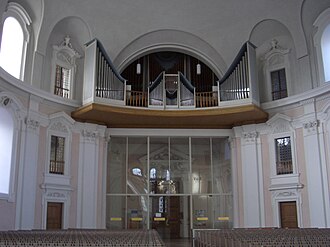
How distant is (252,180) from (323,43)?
6225mm

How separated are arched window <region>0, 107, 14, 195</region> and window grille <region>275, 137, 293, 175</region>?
10.4m

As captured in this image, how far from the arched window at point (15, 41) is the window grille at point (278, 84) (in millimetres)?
10407

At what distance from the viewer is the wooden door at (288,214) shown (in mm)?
16578

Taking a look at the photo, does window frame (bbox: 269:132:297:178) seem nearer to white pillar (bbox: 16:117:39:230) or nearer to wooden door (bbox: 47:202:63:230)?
wooden door (bbox: 47:202:63:230)

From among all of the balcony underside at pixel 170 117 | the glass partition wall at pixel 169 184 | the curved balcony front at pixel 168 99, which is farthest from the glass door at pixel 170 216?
the curved balcony front at pixel 168 99

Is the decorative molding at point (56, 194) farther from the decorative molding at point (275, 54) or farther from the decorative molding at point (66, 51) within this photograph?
the decorative molding at point (275, 54)

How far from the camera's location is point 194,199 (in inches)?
729

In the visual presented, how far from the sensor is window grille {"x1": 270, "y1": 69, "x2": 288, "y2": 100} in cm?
1806

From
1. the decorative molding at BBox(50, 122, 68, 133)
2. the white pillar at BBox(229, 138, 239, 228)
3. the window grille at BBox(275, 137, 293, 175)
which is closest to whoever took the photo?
the decorative molding at BBox(50, 122, 68, 133)

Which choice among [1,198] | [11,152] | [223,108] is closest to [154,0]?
[223,108]

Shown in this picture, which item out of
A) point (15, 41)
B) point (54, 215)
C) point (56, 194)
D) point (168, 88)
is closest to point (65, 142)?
point (56, 194)

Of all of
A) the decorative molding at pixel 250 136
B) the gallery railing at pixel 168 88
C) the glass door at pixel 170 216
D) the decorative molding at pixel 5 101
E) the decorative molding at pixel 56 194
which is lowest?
the glass door at pixel 170 216

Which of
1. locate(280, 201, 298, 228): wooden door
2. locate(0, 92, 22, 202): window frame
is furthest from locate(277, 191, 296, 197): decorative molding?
locate(0, 92, 22, 202): window frame

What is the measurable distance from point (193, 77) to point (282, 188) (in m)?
6.87
